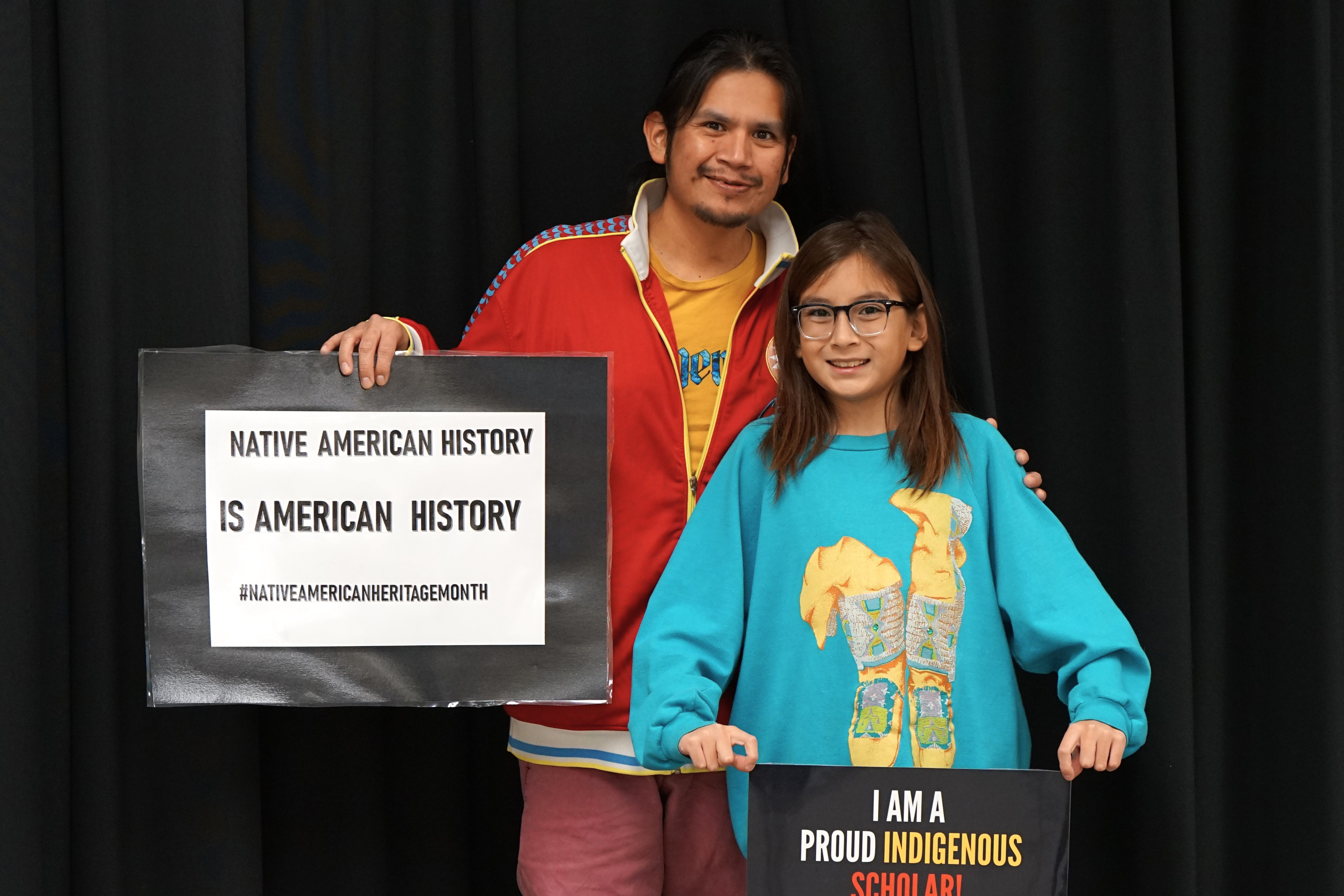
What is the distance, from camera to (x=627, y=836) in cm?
145

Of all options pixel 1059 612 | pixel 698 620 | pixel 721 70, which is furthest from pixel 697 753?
pixel 721 70

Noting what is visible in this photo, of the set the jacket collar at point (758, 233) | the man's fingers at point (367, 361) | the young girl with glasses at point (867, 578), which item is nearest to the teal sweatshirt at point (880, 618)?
the young girl with glasses at point (867, 578)

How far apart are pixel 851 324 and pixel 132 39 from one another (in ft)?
3.50

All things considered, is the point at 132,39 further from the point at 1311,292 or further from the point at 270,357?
the point at 1311,292

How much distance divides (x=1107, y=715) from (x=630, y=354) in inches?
27.9

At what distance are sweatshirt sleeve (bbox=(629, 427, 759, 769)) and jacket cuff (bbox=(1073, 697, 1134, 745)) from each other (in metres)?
0.38

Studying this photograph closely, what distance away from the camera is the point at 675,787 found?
148 cm

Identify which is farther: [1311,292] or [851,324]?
[1311,292]

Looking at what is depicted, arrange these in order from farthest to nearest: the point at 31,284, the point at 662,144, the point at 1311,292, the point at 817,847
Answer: the point at 1311,292 → the point at 662,144 → the point at 31,284 → the point at 817,847

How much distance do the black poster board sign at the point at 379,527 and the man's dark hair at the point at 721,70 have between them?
0.42 m

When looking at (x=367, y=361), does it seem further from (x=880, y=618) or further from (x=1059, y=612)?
(x=1059, y=612)

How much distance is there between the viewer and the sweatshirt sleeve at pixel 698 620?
123 centimetres

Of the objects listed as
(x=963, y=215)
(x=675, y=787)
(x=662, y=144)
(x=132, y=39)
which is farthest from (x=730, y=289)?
(x=132, y=39)

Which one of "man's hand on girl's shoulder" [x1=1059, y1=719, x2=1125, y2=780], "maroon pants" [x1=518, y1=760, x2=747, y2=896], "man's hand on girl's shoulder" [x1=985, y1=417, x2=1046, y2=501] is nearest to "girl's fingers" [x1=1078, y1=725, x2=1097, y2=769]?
"man's hand on girl's shoulder" [x1=1059, y1=719, x2=1125, y2=780]
